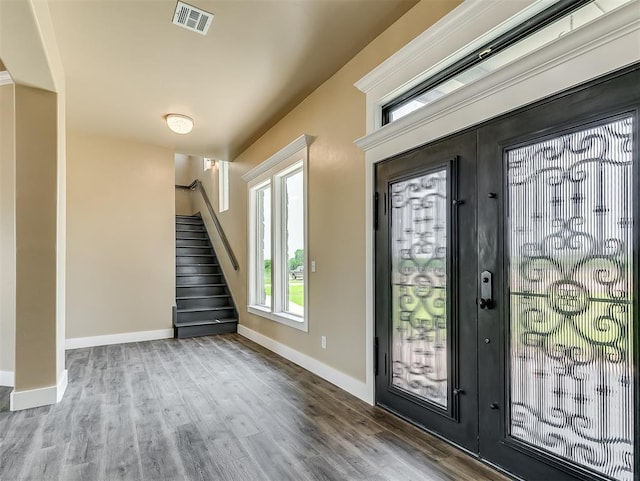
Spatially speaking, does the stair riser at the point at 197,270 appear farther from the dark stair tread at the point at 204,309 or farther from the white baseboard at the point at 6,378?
the white baseboard at the point at 6,378

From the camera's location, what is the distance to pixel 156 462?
83.6 inches

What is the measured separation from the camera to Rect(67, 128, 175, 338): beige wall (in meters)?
5.07

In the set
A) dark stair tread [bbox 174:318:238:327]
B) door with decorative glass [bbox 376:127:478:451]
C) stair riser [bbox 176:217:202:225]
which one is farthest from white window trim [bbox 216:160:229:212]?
door with decorative glass [bbox 376:127:478:451]

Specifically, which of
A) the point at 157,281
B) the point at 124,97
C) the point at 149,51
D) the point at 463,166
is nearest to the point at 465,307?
the point at 463,166

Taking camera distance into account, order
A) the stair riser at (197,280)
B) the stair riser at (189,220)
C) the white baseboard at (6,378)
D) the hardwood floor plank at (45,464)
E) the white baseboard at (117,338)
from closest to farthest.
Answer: the hardwood floor plank at (45,464)
the white baseboard at (6,378)
the white baseboard at (117,338)
the stair riser at (197,280)
the stair riser at (189,220)

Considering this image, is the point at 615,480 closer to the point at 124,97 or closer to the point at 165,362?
the point at 165,362

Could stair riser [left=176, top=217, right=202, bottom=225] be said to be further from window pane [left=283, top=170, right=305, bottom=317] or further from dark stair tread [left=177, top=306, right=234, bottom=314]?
window pane [left=283, top=170, right=305, bottom=317]

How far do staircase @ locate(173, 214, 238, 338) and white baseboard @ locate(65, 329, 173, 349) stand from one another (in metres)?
0.20

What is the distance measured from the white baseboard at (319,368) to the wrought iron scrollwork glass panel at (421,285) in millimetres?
431

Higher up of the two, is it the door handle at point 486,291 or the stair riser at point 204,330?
the door handle at point 486,291

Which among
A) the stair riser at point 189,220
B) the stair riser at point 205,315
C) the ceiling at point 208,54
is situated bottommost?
the stair riser at point 205,315

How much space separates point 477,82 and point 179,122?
3.51 m

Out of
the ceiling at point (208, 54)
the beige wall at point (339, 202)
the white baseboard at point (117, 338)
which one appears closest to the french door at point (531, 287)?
the beige wall at point (339, 202)

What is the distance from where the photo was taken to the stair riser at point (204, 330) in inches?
218
